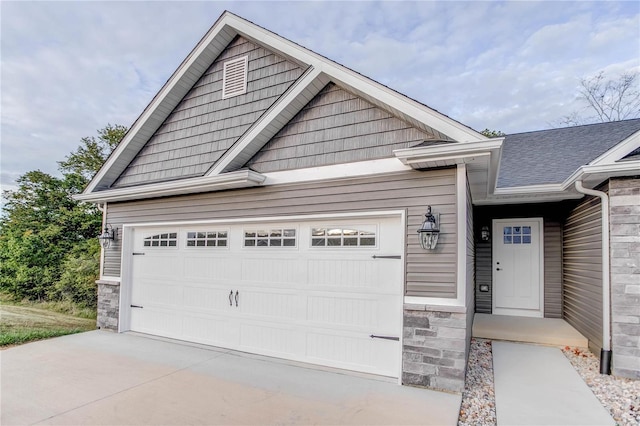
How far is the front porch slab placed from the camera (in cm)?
533

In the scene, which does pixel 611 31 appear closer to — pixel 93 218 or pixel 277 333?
pixel 277 333

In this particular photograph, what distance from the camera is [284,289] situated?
4.91 metres

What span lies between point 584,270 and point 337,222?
13.0 ft

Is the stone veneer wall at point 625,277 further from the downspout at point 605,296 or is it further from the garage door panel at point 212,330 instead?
the garage door panel at point 212,330

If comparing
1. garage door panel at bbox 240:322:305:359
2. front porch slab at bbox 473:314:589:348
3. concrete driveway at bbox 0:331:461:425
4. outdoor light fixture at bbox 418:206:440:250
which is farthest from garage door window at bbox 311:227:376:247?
front porch slab at bbox 473:314:589:348

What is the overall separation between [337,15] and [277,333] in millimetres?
6137

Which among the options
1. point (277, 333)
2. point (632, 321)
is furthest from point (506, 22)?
point (277, 333)

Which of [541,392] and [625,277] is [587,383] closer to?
[541,392]

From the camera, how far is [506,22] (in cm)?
820

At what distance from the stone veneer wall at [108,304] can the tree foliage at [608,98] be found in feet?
57.8

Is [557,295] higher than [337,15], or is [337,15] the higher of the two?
[337,15]

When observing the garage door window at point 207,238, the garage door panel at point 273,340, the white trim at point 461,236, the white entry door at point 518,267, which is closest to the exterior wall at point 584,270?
the white entry door at point 518,267

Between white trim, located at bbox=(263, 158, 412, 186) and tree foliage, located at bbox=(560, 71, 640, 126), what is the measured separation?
561 inches

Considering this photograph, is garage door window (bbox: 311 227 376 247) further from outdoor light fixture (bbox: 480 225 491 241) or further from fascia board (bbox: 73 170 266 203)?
outdoor light fixture (bbox: 480 225 491 241)
